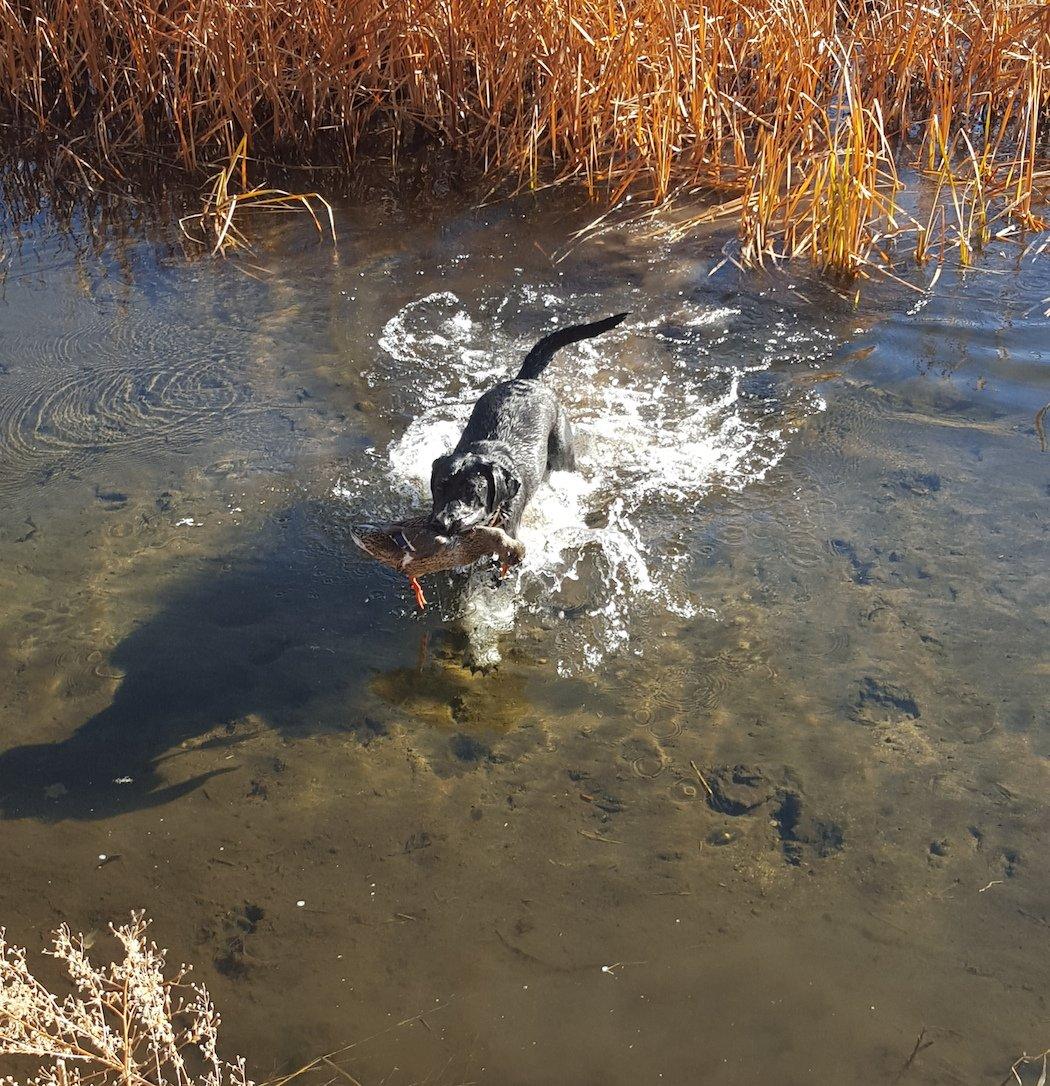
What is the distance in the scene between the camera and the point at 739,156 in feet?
23.1

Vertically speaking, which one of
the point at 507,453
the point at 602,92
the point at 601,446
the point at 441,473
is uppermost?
the point at 602,92

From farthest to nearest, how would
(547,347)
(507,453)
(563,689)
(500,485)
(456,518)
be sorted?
(547,347) < (507,453) < (500,485) < (563,689) < (456,518)

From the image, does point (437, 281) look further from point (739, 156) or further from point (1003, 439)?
point (1003, 439)

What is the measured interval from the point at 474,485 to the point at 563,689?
0.81m

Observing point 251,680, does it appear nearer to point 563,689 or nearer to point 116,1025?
point 563,689

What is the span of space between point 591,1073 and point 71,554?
2.96 meters

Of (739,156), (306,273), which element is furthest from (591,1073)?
(739,156)

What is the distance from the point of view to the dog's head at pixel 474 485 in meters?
3.79

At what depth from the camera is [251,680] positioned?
12.5 feet

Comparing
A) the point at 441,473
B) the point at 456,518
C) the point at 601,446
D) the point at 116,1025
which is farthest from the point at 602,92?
the point at 116,1025

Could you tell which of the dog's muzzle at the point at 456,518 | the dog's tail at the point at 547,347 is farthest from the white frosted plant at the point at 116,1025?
the dog's tail at the point at 547,347

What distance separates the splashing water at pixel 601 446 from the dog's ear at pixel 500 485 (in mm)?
446

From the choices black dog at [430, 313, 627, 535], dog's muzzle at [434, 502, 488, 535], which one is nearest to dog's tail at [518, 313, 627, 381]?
black dog at [430, 313, 627, 535]

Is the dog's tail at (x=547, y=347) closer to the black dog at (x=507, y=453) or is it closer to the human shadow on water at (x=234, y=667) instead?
the black dog at (x=507, y=453)
